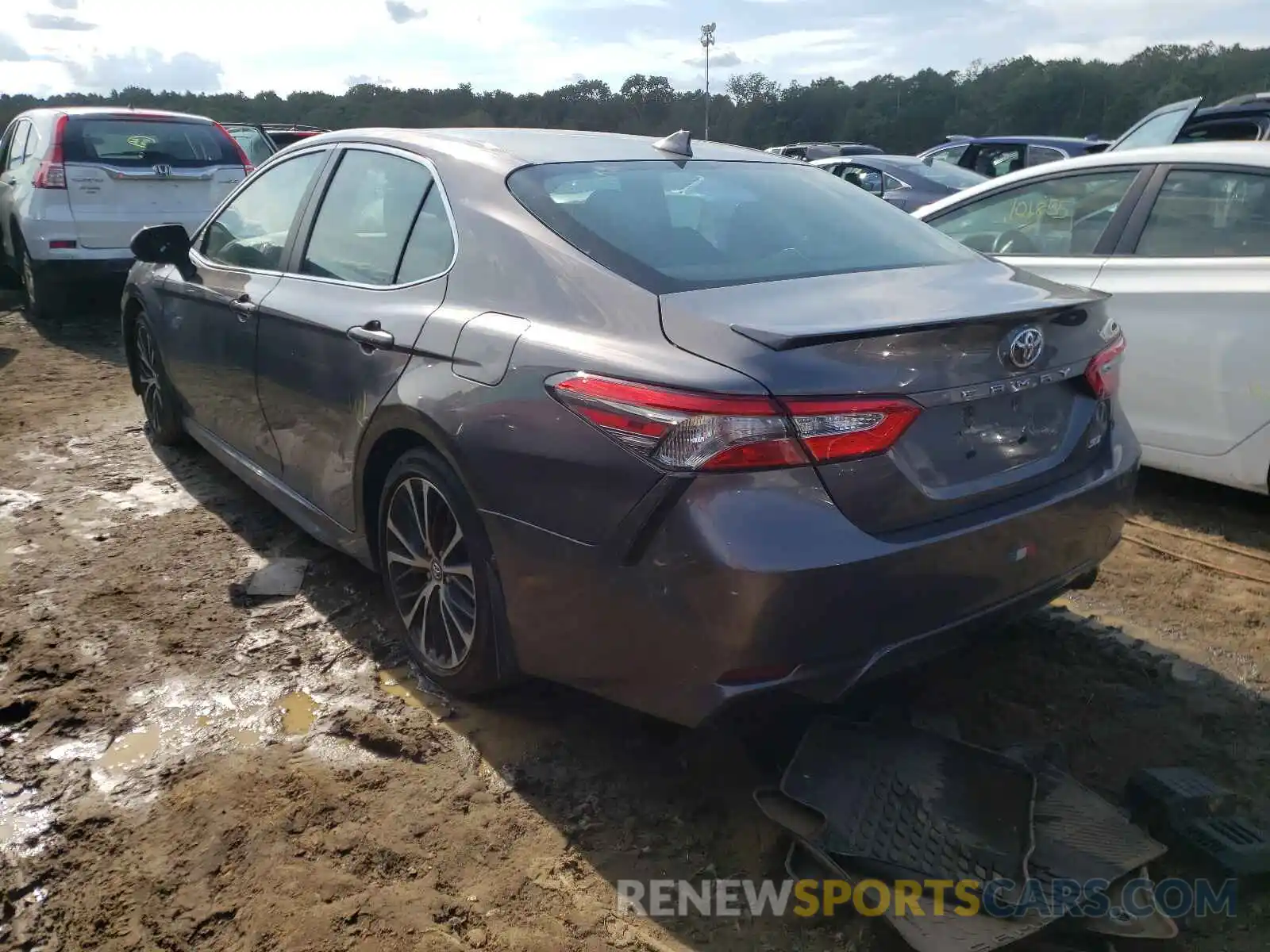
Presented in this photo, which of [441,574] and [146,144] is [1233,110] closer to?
[441,574]

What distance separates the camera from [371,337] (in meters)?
3.12

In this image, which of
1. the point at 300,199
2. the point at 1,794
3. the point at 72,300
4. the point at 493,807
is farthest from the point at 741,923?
the point at 72,300

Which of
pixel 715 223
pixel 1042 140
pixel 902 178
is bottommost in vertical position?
pixel 902 178

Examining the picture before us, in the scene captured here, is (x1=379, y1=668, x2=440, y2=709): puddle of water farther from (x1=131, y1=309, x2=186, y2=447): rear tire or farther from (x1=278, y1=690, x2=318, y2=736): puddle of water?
(x1=131, y1=309, x2=186, y2=447): rear tire

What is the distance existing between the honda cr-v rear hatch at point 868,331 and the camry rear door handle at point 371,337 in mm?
578

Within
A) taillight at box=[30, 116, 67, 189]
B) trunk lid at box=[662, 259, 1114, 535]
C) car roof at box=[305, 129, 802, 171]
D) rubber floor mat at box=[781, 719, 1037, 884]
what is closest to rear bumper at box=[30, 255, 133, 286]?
taillight at box=[30, 116, 67, 189]

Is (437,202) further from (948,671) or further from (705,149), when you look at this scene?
(948,671)

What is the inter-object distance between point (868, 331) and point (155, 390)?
4.29 m

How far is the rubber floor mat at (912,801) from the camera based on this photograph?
226 centimetres

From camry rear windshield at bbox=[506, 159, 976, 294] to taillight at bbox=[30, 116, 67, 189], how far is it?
701 cm

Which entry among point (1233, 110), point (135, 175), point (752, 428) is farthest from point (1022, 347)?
point (135, 175)

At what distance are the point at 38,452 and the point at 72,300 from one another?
4.94 meters

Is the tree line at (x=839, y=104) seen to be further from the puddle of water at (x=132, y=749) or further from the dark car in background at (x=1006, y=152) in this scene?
the puddle of water at (x=132, y=749)

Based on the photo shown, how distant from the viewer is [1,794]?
274 centimetres
